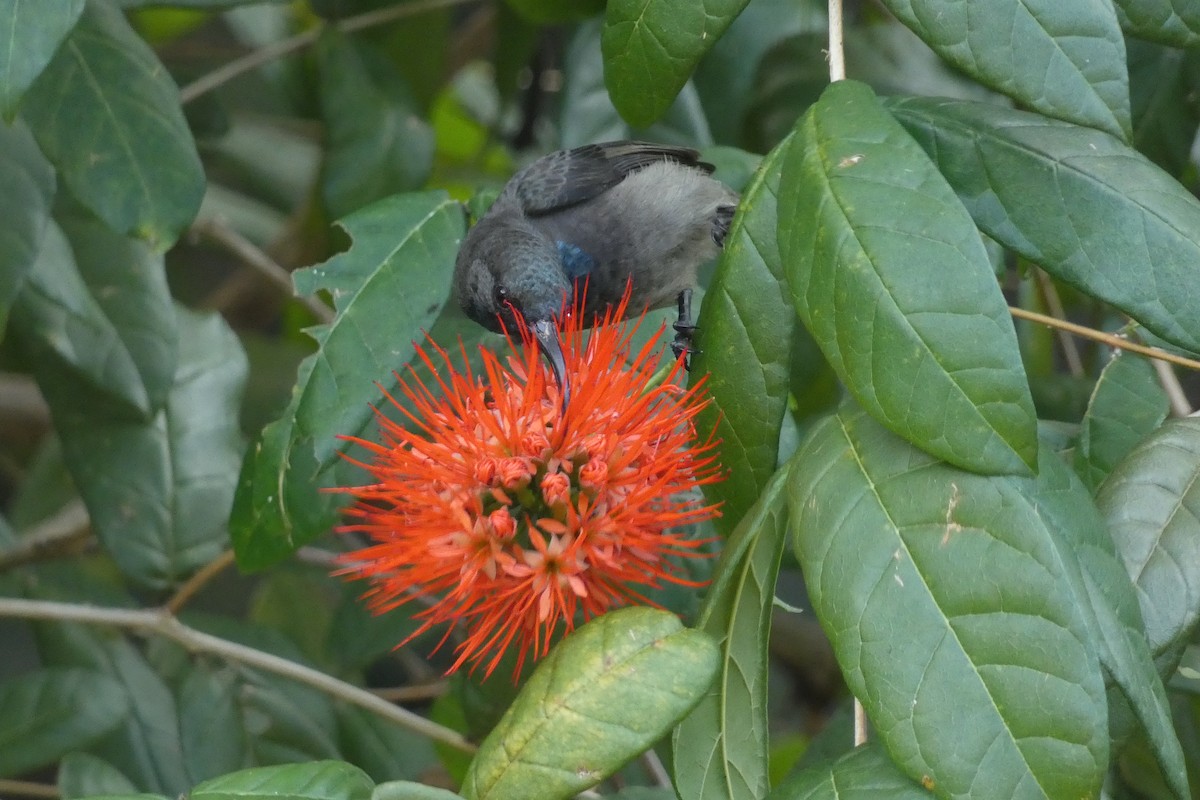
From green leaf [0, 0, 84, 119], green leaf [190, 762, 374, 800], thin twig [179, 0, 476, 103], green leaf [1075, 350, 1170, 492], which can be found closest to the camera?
green leaf [190, 762, 374, 800]

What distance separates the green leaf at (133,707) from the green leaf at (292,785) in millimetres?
1280

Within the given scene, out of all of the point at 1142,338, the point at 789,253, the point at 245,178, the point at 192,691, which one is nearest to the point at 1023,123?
the point at 789,253

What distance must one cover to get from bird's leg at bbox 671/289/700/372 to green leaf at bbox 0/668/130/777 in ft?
3.98

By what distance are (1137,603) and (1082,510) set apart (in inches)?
4.4

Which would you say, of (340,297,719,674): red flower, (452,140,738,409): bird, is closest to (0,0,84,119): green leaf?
(340,297,719,674): red flower

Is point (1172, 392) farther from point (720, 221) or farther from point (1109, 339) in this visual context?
point (720, 221)

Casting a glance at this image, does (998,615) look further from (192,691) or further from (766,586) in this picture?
(192,691)

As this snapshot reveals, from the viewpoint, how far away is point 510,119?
14.9 ft

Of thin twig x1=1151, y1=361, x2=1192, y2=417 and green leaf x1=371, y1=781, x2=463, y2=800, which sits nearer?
green leaf x1=371, y1=781, x2=463, y2=800

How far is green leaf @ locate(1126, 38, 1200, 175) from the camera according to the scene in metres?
2.42

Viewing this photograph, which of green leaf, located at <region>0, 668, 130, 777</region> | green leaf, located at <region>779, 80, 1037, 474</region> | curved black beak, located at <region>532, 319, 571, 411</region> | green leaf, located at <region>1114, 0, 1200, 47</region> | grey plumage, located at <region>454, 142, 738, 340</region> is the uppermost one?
green leaf, located at <region>1114, 0, 1200, 47</region>

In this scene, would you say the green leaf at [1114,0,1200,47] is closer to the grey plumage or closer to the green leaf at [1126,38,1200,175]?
the green leaf at [1126,38,1200,175]

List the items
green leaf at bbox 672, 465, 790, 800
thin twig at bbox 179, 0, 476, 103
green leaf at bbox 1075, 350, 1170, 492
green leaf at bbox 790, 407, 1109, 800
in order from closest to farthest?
green leaf at bbox 790, 407, 1109, 800 < green leaf at bbox 672, 465, 790, 800 < green leaf at bbox 1075, 350, 1170, 492 < thin twig at bbox 179, 0, 476, 103

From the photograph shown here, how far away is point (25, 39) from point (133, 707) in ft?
4.57
